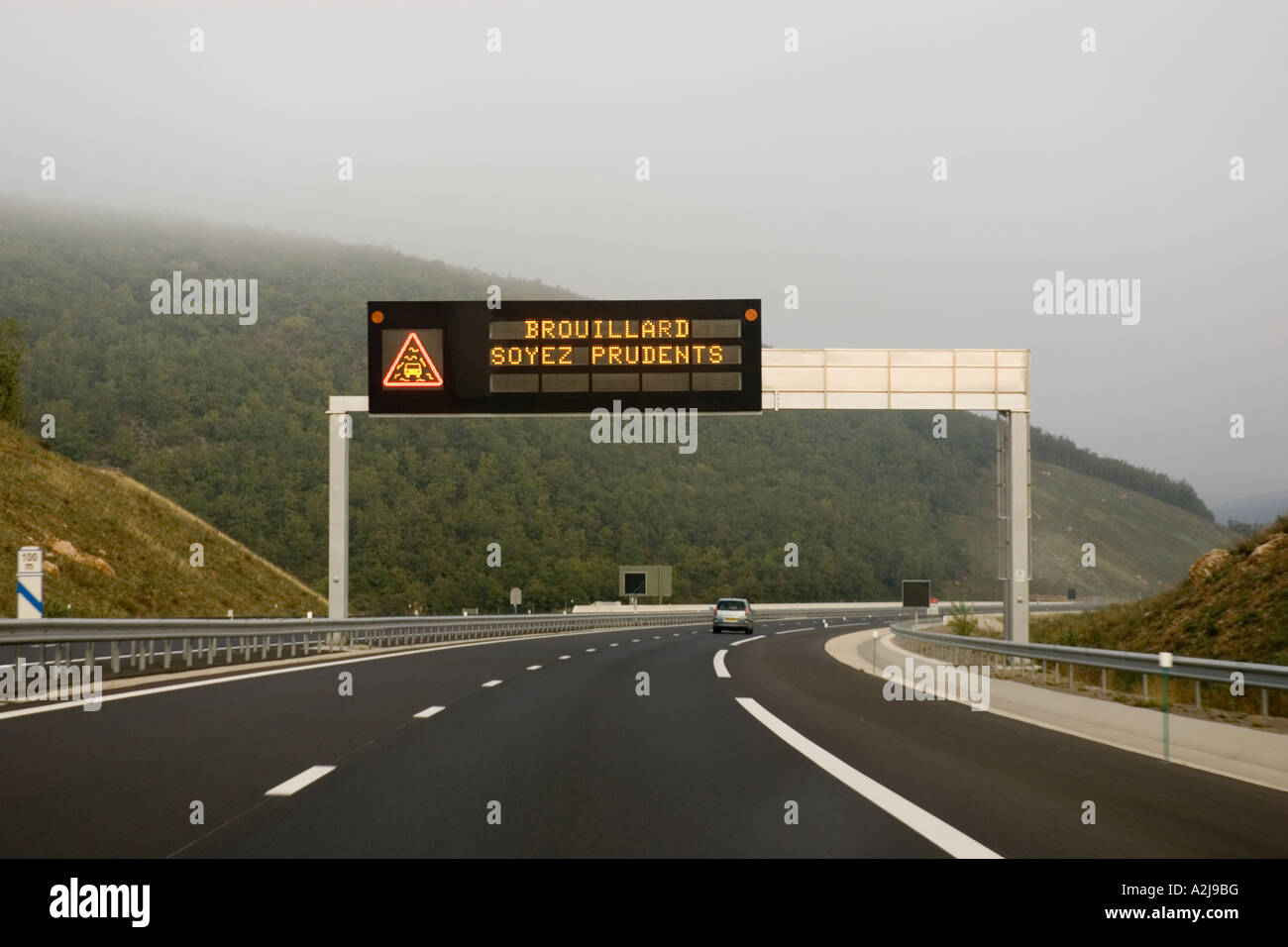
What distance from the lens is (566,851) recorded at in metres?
7.07

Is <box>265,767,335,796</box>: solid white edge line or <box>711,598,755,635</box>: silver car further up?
<box>265,767,335,796</box>: solid white edge line

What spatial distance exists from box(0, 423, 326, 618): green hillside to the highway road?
83.4 feet

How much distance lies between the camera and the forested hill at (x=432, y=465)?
106312 millimetres

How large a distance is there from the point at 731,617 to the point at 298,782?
48892 mm

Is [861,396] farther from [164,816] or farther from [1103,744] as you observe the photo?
[164,816]

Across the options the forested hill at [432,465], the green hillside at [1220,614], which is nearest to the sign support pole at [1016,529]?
the green hillside at [1220,614]

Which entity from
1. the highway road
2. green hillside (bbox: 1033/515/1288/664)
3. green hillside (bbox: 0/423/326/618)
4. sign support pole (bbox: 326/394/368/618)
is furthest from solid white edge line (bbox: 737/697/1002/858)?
green hillside (bbox: 0/423/326/618)

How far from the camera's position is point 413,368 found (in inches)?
1254

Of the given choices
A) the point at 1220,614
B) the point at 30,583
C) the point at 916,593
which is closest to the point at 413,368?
the point at 30,583

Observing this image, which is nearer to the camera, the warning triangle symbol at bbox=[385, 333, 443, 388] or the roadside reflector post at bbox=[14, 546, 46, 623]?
the roadside reflector post at bbox=[14, 546, 46, 623]

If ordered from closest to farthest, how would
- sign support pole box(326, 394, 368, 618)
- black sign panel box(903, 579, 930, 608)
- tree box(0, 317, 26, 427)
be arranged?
sign support pole box(326, 394, 368, 618)
black sign panel box(903, 579, 930, 608)
tree box(0, 317, 26, 427)

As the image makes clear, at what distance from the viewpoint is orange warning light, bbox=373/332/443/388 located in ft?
104

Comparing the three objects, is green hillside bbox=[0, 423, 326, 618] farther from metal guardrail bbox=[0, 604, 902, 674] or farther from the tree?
metal guardrail bbox=[0, 604, 902, 674]

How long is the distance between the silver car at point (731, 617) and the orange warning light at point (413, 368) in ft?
90.9
